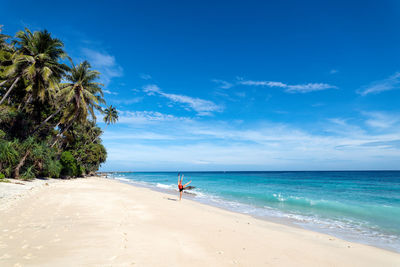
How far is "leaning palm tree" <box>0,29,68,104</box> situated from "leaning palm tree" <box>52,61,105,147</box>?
1.92 m

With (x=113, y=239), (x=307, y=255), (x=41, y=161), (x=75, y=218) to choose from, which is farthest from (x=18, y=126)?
(x=307, y=255)

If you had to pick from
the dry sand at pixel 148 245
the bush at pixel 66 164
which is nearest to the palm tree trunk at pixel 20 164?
the bush at pixel 66 164

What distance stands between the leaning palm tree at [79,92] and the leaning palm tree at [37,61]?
1923mm

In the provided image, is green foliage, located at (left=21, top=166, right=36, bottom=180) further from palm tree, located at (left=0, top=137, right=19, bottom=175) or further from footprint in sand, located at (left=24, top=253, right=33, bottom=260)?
footprint in sand, located at (left=24, top=253, right=33, bottom=260)

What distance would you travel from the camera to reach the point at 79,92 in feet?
78.1

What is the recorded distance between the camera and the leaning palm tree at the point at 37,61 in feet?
61.4

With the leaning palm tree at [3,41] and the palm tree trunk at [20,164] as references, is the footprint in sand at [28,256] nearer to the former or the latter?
the palm tree trunk at [20,164]

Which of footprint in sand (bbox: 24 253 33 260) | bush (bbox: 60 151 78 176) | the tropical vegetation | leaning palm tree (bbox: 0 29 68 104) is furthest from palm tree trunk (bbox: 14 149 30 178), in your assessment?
footprint in sand (bbox: 24 253 33 260)

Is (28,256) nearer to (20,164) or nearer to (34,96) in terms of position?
(20,164)

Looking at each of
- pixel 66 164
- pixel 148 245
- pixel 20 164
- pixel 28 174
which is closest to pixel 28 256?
pixel 148 245

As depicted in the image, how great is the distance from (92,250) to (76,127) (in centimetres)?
3791

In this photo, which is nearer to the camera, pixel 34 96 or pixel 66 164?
pixel 34 96

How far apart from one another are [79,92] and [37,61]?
5007mm

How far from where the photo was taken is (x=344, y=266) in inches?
171
